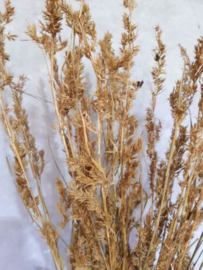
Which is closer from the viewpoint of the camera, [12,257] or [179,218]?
[179,218]

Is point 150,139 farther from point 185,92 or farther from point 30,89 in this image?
point 30,89

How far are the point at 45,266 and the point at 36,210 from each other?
478 millimetres

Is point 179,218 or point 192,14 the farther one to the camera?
point 192,14

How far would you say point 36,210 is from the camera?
80 cm

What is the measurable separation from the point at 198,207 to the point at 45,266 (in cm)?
67

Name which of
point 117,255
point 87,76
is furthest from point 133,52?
point 87,76

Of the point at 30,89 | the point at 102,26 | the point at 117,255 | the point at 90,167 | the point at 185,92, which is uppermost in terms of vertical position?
the point at 102,26

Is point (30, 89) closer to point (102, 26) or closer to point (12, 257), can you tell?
point (102, 26)

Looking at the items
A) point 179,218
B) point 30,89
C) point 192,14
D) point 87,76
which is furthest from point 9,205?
point 192,14

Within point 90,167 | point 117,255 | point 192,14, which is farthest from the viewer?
point 192,14

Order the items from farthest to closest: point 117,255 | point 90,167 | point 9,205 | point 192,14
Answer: point 192,14 → point 9,205 → point 117,255 → point 90,167

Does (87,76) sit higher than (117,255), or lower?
higher

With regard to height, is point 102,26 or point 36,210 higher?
point 102,26

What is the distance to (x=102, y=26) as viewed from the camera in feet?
4.12
